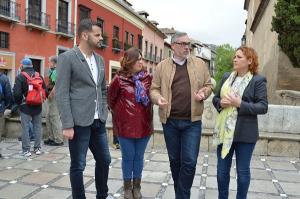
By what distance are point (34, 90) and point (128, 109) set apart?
9.16 feet

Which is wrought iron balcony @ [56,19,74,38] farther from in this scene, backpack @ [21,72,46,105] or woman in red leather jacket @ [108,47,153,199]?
woman in red leather jacket @ [108,47,153,199]

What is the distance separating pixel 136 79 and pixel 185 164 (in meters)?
1.12

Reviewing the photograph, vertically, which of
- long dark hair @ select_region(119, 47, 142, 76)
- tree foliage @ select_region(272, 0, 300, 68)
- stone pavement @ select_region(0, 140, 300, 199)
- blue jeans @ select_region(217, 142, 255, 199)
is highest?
tree foliage @ select_region(272, 0, 300, 68)

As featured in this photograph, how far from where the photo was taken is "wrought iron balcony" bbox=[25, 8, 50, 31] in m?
18.7

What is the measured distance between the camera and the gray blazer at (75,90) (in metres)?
3.50

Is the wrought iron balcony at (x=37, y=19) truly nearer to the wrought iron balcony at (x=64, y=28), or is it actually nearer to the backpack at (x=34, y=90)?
the wrought iron balcony at (x=64, y=28)

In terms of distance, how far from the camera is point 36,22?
19.5m

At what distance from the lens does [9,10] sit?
17.3m

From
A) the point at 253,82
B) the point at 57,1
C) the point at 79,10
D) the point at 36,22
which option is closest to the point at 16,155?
the point at 253,82

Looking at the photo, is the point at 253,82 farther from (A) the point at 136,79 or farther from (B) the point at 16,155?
(B) the point at 16,155

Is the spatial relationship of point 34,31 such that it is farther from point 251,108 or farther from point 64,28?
point 251,108

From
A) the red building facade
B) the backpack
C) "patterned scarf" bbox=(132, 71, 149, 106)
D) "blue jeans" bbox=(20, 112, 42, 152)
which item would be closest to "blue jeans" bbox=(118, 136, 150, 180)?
"patterned scarf" bbox=(132, 71, 149, 106)

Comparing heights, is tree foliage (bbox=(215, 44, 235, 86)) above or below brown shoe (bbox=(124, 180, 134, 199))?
above

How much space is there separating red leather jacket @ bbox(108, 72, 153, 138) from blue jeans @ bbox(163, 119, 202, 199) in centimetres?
36
